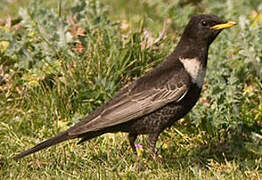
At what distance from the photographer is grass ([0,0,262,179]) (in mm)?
6137

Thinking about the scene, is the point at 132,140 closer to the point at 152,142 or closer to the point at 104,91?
the point at 152,142

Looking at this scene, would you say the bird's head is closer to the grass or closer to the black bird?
the black bird

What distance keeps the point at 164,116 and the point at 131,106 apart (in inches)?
11.7

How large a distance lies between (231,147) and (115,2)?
4.82 metres

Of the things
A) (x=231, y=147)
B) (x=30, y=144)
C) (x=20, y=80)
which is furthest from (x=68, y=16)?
(x=231, y=147)

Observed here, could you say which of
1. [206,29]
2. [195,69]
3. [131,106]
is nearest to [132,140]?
[131,106]

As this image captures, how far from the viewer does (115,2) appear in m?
11.0

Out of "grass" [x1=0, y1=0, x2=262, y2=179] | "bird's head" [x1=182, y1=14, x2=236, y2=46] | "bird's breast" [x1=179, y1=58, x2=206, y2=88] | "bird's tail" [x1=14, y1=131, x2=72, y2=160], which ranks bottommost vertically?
"grass" [x1=0, y1=0, x2=262, y2=179]

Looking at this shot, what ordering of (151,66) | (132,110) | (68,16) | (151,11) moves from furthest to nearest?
(151,11), (68,16), (151,66), (132,110)

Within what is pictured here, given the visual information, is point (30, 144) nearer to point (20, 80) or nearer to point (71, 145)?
point (71, 145)

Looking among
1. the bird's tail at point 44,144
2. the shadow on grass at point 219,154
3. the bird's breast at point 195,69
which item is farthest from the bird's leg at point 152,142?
the bird's tail at point 44,144

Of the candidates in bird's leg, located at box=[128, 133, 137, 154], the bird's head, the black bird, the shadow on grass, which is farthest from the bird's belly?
the bird's head

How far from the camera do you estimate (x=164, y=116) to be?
20.0ft

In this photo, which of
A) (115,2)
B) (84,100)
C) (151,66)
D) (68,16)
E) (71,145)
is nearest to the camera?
(71,145)
